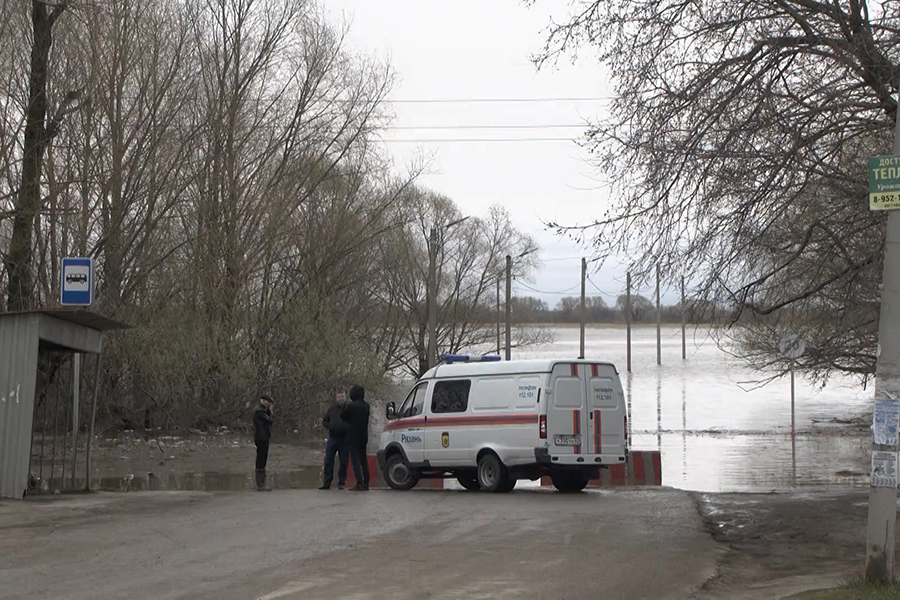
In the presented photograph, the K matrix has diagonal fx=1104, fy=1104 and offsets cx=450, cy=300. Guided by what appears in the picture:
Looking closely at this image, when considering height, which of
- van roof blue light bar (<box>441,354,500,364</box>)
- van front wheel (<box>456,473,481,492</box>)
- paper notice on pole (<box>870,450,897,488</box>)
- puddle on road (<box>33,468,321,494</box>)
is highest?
van roof blue light bar (<box>441,354,500,364</box>)

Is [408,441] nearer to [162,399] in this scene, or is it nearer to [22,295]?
[22,295]

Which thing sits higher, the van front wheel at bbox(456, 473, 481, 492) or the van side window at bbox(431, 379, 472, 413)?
the van side window at bbox(431, 379, 472, 413)

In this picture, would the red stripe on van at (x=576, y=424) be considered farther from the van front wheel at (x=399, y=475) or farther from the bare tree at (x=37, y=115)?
the bare tree at (x=37, y=115)

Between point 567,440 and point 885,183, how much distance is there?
10005 millimetres

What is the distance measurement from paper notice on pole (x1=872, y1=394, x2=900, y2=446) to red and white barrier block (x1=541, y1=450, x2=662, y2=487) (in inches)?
489

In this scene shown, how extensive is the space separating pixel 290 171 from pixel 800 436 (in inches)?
709

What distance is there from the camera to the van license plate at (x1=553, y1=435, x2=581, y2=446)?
59.6 feet

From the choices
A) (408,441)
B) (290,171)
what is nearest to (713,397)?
(290,171)

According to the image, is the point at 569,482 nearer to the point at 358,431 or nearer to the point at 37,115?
the point at 358,431

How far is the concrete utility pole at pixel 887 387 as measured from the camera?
882cm

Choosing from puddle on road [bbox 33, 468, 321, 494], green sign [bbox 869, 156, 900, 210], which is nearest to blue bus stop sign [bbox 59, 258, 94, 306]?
puddle on road [bbox 33, 468, 321, 494]

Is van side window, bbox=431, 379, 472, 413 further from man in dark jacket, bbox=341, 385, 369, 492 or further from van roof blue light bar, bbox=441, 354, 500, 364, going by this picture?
man in dark jacket, bbox=341, 385, 369, 492

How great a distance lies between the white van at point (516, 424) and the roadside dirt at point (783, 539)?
2.04 meters

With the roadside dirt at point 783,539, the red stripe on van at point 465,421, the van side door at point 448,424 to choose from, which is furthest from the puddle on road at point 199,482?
the roadside dirt at point 783,539
